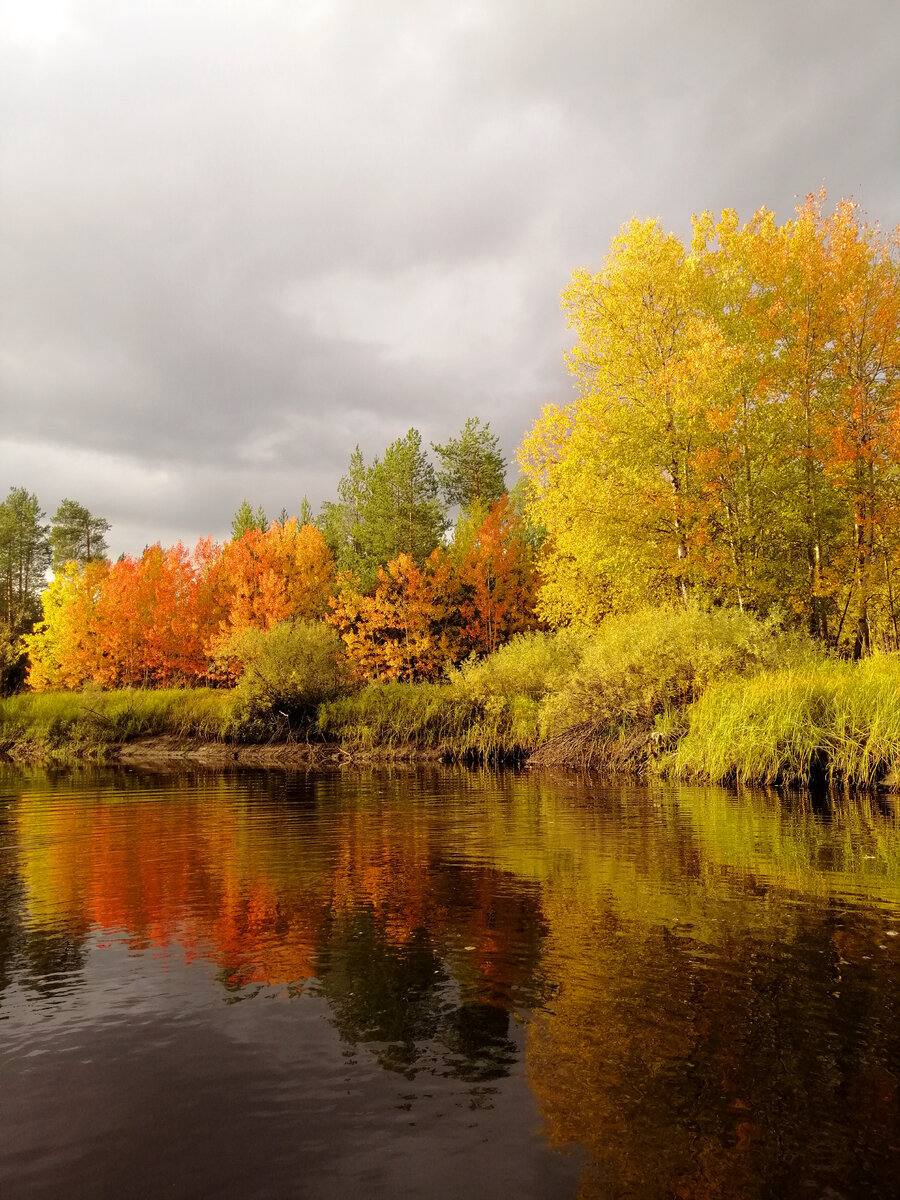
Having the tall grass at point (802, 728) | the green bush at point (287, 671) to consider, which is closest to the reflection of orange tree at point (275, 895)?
the tall grass at point (802, 728)

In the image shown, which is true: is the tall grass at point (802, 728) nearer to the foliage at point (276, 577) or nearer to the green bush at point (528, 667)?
the green bush at point (528, 667)

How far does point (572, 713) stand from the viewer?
20.7 m

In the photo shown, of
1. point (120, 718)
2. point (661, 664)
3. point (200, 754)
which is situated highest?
point (661, 664)

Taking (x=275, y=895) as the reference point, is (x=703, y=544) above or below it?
above

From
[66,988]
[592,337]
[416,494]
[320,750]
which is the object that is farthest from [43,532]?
[66,988]

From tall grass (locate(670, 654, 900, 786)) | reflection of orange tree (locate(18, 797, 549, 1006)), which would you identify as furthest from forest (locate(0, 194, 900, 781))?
reflection of orange tree (locate(18, 797, 549, 1006))

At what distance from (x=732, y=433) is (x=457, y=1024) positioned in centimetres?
2215

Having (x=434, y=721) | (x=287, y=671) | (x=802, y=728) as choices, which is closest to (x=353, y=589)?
(x=287, y=671)

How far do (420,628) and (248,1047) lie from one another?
117 feet

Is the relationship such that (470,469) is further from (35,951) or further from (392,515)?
(35,951)

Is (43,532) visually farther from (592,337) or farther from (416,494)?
(592,337)

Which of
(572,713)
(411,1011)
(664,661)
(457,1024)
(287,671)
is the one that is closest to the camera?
(457,1024)

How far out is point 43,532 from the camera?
70812 millimetres

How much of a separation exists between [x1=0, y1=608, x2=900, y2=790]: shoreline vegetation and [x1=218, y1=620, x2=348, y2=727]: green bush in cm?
6
